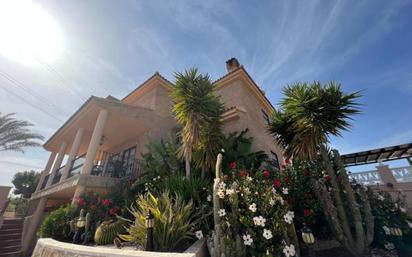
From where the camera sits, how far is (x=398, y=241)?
4266mm

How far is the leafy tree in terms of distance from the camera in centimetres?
2695

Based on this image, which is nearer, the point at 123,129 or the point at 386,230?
the point at 386,230

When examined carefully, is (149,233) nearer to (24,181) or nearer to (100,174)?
(100,174)

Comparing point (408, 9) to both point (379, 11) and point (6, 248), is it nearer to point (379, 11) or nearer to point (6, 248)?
point (379, 11)

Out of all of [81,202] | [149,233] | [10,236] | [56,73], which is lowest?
[10,236]

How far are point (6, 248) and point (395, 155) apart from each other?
79.8 ft

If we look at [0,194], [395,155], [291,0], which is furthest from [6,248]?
[395,155]

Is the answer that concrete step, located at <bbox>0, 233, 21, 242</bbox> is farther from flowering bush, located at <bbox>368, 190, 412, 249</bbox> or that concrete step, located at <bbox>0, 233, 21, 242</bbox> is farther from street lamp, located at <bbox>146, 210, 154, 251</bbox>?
flowering bush, located at <bbox>368, 190, 412, 249</bbox>

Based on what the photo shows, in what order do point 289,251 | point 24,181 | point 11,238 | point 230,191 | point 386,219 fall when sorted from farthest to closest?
point 24,181 < point 11,238 < point 386,219 < point 230,191 < point 289,251

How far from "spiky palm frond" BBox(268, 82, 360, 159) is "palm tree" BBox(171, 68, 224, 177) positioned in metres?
3.05

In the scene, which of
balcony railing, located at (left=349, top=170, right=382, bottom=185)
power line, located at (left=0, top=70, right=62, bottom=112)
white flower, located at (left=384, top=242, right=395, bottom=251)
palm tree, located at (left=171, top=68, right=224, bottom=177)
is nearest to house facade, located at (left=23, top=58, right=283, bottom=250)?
palm tree, located at (left=171, top=68, right=224, bottom=177)

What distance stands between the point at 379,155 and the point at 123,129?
632 inches

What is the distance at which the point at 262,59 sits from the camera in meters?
8.88

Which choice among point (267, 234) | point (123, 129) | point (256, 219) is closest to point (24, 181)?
point (123, 129)
